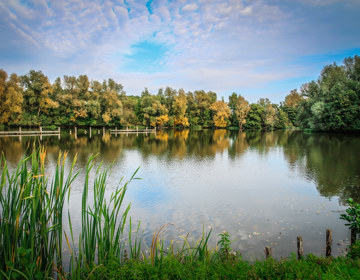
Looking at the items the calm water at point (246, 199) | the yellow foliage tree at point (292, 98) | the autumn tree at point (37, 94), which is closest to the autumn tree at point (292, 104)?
the yellow foliage tree at point (292, 98)

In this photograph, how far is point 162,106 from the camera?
63.4m

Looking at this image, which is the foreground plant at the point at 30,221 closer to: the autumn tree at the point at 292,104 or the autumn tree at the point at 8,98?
the autumn tree at the point at 8,98

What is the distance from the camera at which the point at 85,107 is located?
54.8 meters

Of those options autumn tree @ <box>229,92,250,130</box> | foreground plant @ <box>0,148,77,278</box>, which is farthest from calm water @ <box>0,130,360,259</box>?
autumn tree @ <box>229,92,250,130</box>

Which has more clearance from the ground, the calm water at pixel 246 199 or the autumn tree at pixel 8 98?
the autumn tree at pixel 8 98

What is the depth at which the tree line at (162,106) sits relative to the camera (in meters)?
44.7

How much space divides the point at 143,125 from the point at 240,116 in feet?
102

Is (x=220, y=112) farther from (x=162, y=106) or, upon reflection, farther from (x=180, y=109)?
(x=162, y=106)

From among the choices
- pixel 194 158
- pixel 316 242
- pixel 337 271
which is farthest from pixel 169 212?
pixel 194 158

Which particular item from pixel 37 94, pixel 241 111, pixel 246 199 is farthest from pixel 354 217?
pixel 241 111

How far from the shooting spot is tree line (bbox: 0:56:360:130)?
147 feet

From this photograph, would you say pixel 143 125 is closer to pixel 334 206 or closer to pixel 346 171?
pixel 346 171

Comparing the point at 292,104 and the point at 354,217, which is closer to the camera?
the point at 354,217

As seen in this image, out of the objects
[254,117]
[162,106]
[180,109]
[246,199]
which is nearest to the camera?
[246,199]
